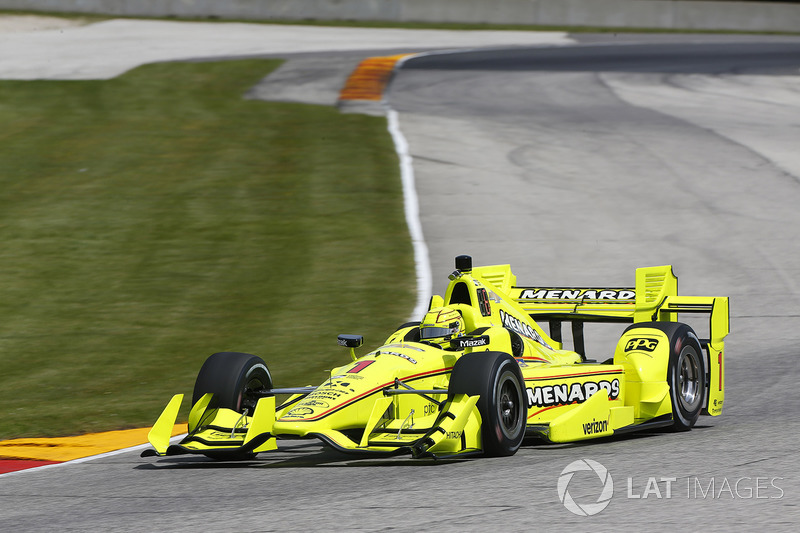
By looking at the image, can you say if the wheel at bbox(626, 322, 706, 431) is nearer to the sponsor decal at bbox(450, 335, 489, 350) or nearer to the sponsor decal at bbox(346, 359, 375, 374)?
the sponsor decal at bbox(450, 335, 489, 350)

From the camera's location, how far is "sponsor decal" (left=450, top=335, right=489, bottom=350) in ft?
27.4

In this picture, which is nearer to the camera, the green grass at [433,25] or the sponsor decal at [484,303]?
the sponsor decal at [484,303]

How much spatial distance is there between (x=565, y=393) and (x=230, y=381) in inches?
95.9

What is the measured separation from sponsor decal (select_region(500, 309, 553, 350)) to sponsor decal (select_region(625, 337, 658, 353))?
670mm

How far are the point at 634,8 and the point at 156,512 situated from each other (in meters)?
38.6

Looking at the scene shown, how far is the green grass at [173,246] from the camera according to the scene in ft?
38.1

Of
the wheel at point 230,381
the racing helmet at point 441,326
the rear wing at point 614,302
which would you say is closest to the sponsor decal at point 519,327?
the racing helmet at point 441,326

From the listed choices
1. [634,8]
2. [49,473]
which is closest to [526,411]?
[49,473]

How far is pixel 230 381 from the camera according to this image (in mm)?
8281

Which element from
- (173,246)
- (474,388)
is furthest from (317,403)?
(173,246)

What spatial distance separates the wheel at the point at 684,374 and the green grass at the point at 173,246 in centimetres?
350

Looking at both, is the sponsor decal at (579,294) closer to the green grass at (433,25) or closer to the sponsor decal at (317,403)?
the sponsor decal at (317,403)

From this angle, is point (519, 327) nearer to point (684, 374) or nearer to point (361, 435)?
point (684, 374)

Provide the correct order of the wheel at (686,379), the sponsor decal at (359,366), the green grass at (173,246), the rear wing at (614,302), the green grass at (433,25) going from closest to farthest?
the sponsor decal at (359,366) → the wheel at (686,379) → the rear wing at (614,302) → the green grass at (173,246) → the green grass at (433,25)
